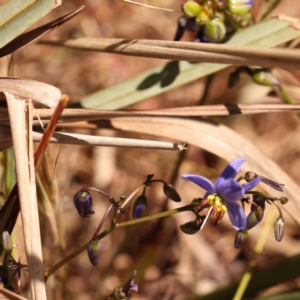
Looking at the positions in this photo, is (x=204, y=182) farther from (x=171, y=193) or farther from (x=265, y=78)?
(x=265, y=78)

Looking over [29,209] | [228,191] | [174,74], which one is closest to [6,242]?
[29,209]

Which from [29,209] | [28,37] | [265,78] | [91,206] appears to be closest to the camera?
[29,209]

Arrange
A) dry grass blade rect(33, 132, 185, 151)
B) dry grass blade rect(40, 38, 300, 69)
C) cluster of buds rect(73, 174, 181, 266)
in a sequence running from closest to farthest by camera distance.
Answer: dry grass blade rect(40, 38, 300, 69) → cluster of buds rect(73, 174, 181, 266) → dry grass blade rect(33, 132, 185, 151)

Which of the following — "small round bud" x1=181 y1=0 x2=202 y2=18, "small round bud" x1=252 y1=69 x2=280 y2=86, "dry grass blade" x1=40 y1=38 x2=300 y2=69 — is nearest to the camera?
"dry grass blade" x1=40 y1=38 x2=300 y2=69

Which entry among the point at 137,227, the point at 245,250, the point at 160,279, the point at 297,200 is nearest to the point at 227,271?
the point at 245,250

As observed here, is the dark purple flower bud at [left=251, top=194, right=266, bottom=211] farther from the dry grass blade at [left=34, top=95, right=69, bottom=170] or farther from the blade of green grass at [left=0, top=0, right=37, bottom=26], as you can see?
the blade of green grass at [left=0, top=0, right=37, bottom=26]

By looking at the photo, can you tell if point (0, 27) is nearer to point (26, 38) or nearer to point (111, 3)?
point (26, 38)

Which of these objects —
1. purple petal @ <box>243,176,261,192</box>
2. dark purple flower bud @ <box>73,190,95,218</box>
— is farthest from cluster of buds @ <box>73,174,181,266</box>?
purple petal @ <box>243,176,261,192</box>
